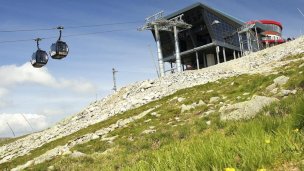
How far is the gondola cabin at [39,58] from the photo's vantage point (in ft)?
102

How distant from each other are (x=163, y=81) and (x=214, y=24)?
4277 centimetres

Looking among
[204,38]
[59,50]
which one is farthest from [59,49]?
[204,38]

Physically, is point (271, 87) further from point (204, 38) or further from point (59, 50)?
point (204, 38)

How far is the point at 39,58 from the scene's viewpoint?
3100 centimetres

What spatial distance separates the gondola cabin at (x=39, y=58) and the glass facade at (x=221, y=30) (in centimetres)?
6266

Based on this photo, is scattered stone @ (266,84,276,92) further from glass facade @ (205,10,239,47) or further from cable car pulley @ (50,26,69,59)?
glass facade @ (205,10,239,47)

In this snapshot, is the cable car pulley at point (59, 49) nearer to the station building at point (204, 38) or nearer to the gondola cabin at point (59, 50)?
the gondola cabin at point (59, 50)

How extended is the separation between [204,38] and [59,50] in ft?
227

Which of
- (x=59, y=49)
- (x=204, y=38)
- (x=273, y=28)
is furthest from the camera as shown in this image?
(x=273, y=28)

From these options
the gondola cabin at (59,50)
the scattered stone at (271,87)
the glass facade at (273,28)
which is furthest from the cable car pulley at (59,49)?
the glass facade at (273,28)

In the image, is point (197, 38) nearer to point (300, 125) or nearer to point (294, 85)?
point (294, 85)

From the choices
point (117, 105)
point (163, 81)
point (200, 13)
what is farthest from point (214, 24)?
point (117, 105)

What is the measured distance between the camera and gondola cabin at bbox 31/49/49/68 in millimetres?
30942

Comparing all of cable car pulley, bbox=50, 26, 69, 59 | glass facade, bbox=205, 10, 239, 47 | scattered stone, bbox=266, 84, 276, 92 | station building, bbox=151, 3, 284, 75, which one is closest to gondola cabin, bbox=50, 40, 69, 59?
cable car pulley, bbox=50, 26, 69, 59
